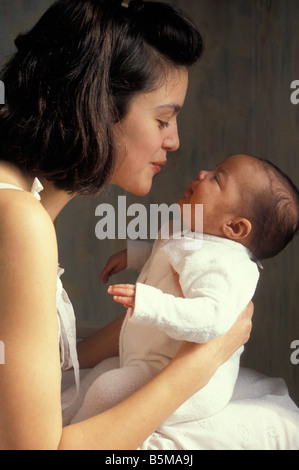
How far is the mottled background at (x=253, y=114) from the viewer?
5.47 feet

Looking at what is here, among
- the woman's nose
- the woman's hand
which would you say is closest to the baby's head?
the woman's nose

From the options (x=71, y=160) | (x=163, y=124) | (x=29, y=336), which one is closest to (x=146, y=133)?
(x=163, y=124)

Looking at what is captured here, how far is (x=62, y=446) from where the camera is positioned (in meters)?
0.97

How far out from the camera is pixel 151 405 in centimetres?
104

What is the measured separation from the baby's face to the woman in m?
0.12

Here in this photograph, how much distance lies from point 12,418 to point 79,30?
69 centimetres

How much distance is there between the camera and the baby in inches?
42.6

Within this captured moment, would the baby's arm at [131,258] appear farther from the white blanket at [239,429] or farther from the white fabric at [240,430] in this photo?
the white fabric at [240,430]

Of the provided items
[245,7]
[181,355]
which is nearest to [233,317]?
[181,355]

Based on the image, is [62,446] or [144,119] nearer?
[62,446]

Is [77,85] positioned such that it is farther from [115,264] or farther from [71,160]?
[115,264]

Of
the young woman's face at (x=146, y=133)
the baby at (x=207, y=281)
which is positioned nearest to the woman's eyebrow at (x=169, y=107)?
the young woman's face at (x=146, y=133)

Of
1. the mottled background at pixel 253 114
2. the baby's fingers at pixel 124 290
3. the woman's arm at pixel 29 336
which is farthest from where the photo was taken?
the mottled background at pixel 253 114
